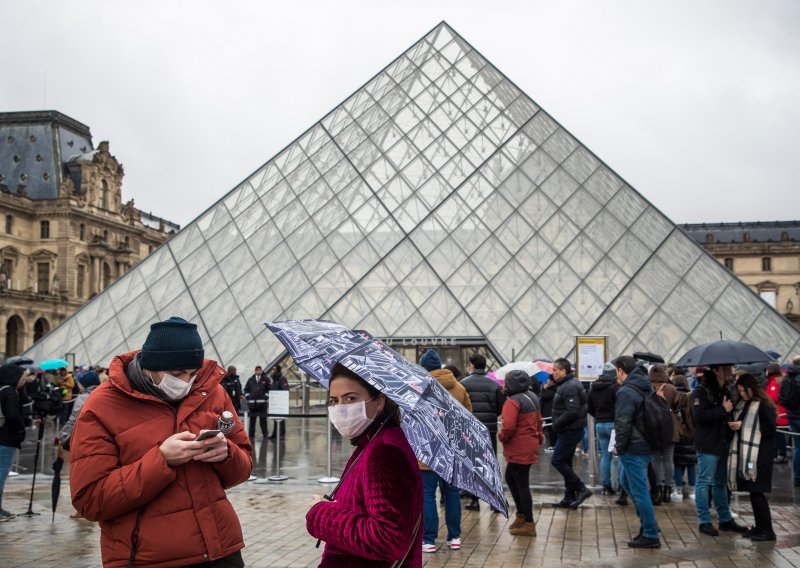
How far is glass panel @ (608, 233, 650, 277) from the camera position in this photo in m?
19.8

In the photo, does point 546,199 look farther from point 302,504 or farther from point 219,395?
point 219,395

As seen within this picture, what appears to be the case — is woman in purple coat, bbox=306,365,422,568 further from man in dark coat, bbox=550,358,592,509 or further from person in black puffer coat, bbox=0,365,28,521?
person in black puffer coat, bbox=0,365,28,521

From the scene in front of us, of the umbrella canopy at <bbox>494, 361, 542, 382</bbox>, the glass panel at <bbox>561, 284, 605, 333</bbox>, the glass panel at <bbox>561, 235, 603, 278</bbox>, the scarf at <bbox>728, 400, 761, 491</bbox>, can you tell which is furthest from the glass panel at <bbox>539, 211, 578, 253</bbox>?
the scarf at <bbox>728, 400, 761, 491</bbox>

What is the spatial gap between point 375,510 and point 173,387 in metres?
0.92

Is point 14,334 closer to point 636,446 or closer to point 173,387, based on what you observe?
point 636,446

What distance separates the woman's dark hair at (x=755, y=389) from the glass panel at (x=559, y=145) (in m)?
15.2

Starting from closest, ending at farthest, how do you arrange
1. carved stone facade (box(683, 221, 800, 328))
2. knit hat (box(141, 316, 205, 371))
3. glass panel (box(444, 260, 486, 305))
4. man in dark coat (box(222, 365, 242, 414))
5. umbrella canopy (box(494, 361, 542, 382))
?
knit hat (box(141, 316, 205, 371)) < umbrella canopy (box(494, 361, 542, 382)) < man in dark coat (box(222, 365, 242, 414)) < glass panel (box(444, 260, 486, 305)) < carved stone facade (box(683, 221, 800, 328))

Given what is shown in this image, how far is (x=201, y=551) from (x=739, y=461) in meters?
5.41

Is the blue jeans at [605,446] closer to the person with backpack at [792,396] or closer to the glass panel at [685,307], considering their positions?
the person with backpack at [792,396]

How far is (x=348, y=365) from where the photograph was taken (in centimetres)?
294

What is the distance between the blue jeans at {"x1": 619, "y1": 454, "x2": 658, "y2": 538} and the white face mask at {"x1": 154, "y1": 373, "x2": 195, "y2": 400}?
4.58m

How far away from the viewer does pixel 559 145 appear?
22234 millimetres

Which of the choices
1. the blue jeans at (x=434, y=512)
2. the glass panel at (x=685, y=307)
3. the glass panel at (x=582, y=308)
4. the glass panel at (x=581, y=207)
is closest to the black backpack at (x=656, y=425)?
the blue jeans at (x=434, y=512)

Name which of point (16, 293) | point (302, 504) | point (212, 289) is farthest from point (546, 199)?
point (16, 293)
